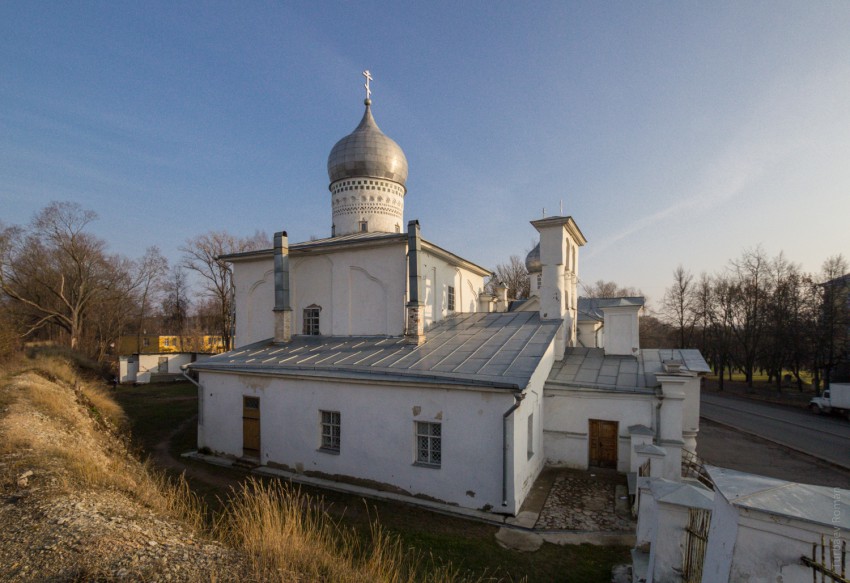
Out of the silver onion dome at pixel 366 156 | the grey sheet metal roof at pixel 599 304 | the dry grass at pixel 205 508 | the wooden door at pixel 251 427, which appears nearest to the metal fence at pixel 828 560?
the dry grass at pixel 205 508

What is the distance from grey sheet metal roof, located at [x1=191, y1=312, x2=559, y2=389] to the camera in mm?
9219

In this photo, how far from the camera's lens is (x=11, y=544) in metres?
4.23

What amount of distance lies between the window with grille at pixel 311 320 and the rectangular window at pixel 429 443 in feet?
21.4

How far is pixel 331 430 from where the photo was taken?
1078 centimetres

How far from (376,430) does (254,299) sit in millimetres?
8660

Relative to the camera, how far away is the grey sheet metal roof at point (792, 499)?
2.54 m

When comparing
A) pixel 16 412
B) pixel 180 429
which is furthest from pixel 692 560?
pixel 180 429

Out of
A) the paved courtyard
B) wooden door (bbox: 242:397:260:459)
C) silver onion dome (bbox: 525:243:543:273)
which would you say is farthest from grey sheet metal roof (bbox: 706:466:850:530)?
silver onion dome (bbox: 525:243:543:273)

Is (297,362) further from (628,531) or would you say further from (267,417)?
(628,531)

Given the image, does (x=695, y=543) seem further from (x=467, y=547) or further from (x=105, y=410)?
(x=105, y=410)

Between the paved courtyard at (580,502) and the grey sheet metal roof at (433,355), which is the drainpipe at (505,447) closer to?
the grey sheet metal roof at (433,355)

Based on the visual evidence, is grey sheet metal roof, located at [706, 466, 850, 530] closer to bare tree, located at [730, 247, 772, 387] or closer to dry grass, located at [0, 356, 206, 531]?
dry grass, located at [0, 356, 206, 531]

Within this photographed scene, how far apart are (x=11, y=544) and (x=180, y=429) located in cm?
1284

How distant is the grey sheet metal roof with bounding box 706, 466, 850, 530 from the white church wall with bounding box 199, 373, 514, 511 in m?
5.52
